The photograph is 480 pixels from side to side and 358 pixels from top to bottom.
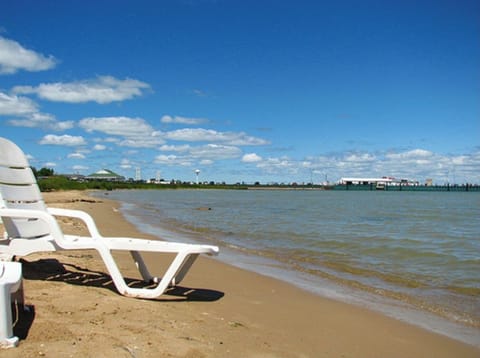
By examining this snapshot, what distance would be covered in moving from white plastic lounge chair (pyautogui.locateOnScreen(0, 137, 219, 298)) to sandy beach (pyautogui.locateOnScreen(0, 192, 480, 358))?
313 mm

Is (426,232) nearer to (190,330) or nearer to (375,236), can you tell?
(375,236)

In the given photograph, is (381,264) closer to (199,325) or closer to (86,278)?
(86,278)

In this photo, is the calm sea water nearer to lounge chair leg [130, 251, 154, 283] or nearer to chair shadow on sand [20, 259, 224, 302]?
chair shadow on sand [20, 259, 224, 302]

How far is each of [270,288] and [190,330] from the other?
9.52 feet

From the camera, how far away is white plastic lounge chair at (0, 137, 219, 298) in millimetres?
5176

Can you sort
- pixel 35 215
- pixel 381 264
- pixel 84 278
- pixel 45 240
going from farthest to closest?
pixel 381 264
pixel 84 278
pixel 45 240
pixel 35 215

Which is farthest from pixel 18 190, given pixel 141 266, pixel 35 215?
pixel 141 266

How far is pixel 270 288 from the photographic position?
6914mm

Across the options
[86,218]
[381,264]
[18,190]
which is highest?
[18,190]

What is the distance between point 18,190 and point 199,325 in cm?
332

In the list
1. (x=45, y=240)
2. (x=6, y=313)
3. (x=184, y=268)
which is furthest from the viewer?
(x=184, y=268)

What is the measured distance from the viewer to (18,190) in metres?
6.11

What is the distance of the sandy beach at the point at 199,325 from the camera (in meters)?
3.61

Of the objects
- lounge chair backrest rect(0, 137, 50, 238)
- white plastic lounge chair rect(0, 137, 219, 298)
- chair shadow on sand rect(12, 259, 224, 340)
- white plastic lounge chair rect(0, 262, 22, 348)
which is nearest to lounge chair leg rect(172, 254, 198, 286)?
white plastic lounge chair rect(0, 137, 219, 298)
